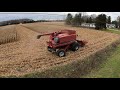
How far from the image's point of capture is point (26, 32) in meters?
9.63

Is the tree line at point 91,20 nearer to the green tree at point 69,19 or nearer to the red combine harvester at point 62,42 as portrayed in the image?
the green tree at point 69,19

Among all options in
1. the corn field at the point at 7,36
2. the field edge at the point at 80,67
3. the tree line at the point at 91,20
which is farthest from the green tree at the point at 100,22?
the corn field at the point at 7,36

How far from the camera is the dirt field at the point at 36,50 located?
9250 millimetres

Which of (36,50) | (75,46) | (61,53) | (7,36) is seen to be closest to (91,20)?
(75,46)

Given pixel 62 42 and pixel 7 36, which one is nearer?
pixel 62 42

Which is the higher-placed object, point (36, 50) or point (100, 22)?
point (100, 22)

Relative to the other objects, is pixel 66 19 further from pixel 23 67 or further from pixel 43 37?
pixel 23 67

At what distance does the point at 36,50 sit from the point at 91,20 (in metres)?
1.60

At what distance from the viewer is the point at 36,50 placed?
9.48m

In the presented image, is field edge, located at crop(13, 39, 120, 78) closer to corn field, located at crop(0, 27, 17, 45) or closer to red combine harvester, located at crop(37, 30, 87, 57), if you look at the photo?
red combine harvester, located at crop(37, 30, 87, 57)

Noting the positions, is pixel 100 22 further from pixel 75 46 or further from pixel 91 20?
pixel 75 46

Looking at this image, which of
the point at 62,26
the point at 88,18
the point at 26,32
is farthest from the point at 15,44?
the point at 88,18

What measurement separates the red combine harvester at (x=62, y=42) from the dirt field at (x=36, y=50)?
106 mm

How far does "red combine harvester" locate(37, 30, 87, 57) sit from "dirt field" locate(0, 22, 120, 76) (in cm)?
11
